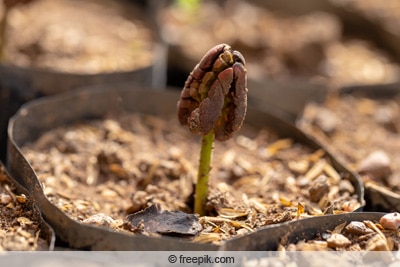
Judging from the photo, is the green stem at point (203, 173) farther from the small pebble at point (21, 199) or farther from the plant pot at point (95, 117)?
the small pebble at point (21, 199)

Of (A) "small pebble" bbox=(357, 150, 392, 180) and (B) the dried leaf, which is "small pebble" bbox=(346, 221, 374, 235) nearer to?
(B) the dried leaf

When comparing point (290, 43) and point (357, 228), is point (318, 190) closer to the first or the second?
point (357, 228)

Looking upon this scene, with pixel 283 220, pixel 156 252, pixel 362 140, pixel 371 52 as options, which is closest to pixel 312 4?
pixel 371 52

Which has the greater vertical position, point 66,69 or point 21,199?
point 66,69

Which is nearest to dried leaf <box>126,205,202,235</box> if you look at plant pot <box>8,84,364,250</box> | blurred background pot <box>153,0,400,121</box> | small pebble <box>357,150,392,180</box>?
plant pot <box>8,84,364,250</box>

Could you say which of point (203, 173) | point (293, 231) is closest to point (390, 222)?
point (293, 231)

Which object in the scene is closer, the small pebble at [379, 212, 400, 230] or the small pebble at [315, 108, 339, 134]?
the small pebble at [379, 212, 400, 230]
